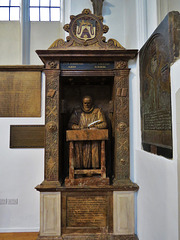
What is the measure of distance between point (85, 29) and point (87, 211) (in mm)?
2805

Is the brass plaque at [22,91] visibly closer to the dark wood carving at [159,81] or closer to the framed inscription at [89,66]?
the framed inscription at [89,66]

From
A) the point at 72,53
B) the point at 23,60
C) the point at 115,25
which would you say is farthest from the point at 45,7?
the point at 72,53

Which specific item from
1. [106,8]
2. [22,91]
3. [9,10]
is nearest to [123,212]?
[22,91]

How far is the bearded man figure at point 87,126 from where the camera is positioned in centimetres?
324

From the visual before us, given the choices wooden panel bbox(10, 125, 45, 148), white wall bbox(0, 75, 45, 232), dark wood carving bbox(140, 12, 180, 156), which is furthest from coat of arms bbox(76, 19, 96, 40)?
wooden panel bbox(10, 125, 45, 148)

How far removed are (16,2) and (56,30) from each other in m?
1.56

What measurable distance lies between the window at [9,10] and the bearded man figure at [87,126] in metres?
4.06

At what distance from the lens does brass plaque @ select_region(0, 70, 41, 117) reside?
3.51 metres

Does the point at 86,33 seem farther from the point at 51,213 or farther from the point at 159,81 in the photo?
the point at 51,213

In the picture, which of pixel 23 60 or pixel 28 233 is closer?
pixel 28 233

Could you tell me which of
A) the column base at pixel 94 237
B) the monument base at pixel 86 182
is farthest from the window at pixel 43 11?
the column base at pixel 94 237

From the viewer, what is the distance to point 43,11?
18.8 feet

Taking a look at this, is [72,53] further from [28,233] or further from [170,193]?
[28,233]

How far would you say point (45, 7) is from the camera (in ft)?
18.8
